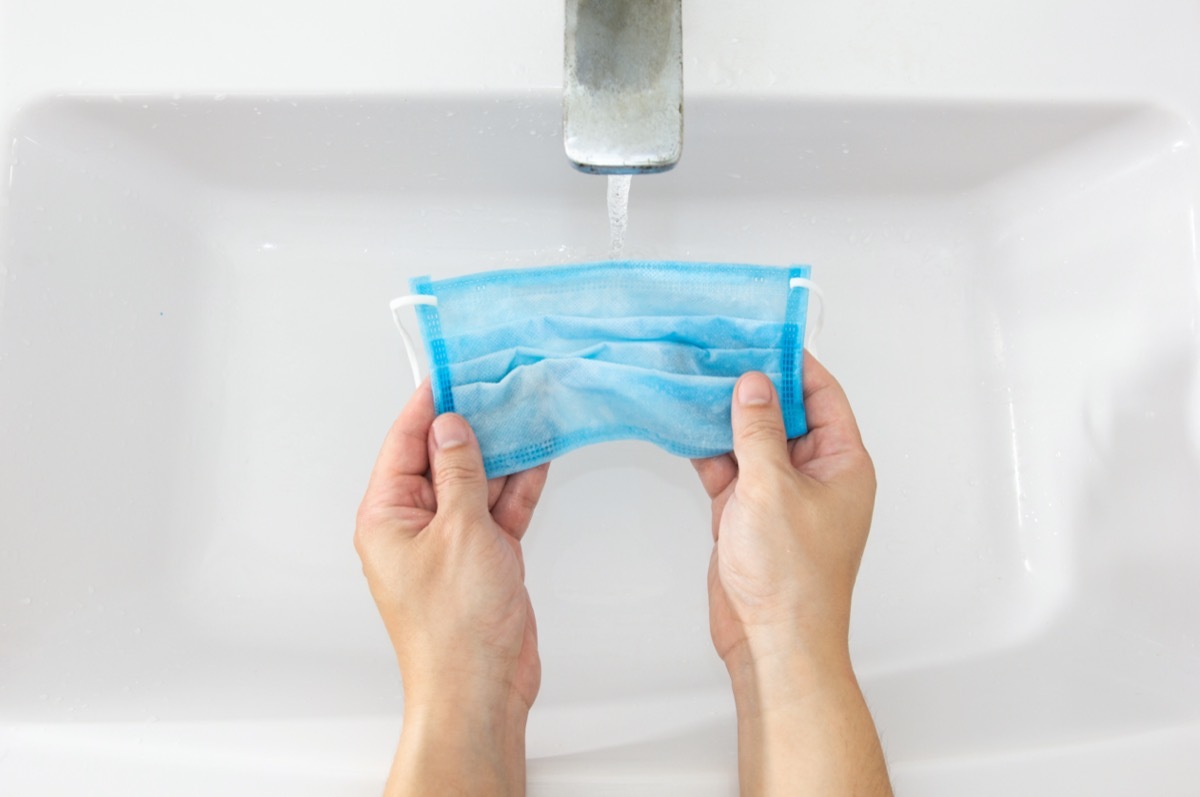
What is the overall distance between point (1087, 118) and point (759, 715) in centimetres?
62

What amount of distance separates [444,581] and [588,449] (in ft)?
0.93

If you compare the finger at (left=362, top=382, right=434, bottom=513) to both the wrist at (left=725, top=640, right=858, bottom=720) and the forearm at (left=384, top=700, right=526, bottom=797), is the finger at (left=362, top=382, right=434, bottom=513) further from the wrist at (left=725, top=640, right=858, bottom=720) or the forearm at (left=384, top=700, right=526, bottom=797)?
the wrist at (left=725, top=640, right=858, bottom=720)

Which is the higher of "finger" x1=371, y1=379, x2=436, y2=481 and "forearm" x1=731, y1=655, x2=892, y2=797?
"finger" x1=371, y1=379, x2=436, y2=481

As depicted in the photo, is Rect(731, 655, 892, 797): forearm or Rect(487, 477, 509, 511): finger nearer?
Rect(731, 655, 892, 797): forearm

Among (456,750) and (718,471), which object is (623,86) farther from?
(456,750)

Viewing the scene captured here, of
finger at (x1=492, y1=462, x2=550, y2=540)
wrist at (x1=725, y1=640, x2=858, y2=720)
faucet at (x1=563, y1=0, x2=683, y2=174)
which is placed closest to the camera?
faucet at (x1=563, y1=0, x2=683, y2=174)

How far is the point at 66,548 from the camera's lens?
782 mm

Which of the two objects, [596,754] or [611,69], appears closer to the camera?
[611,69]

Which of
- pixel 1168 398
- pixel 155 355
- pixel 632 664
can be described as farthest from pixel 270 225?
pixel 1168 398

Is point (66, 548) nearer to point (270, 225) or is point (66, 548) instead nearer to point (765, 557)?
point (270, 225)

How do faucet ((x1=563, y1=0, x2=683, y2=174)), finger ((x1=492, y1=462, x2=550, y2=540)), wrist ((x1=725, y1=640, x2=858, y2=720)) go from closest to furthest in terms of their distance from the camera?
faucet ((x1=563, y1=0, x2=683, y2=174)) → wrist ((x1=725, y1=640, x2=858, y2=720)) → finger ((x1=492, y1=462, x2=550, y2=540))

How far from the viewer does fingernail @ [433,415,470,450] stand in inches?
26.7

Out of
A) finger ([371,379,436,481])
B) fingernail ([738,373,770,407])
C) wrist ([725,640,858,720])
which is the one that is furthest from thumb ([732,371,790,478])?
finger ([371,379,436,481])

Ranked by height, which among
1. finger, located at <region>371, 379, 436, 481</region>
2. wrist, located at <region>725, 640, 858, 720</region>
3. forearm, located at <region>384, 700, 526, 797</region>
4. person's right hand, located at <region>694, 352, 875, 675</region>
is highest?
finger, located at <region>371, 379, 436, 481</region>
